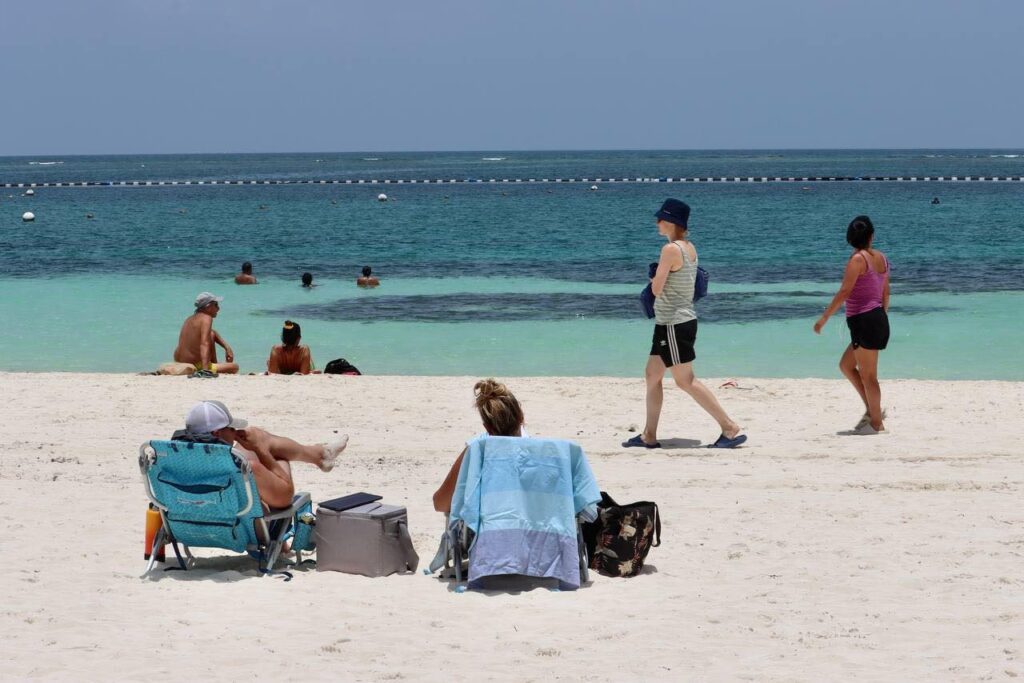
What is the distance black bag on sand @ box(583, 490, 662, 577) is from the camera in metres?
5.50

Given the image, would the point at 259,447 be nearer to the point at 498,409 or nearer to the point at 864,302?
the point at 498,409

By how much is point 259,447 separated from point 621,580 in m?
1.76

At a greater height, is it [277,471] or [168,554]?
[277,471]

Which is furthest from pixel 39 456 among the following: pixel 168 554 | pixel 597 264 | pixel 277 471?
pixel 597 264

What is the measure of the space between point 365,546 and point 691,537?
167cm

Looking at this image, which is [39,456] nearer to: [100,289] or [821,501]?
[821,501]

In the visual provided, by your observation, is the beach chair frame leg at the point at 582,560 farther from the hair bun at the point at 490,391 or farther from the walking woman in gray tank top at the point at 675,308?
the walking woman in gray tank top at the point at 675,308

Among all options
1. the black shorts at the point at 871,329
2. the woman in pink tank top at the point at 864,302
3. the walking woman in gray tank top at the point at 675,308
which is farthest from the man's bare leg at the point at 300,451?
the black shorts at the point at 871,329

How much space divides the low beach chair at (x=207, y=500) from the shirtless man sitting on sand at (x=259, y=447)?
97mm

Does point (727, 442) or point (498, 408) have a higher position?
point (498, 408)

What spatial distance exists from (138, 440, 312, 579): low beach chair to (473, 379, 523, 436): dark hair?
104 cm

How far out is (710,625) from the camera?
483 cm

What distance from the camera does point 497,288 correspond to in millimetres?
22578

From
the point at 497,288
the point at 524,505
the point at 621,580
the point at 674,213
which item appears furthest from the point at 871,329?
the point at 497,288
